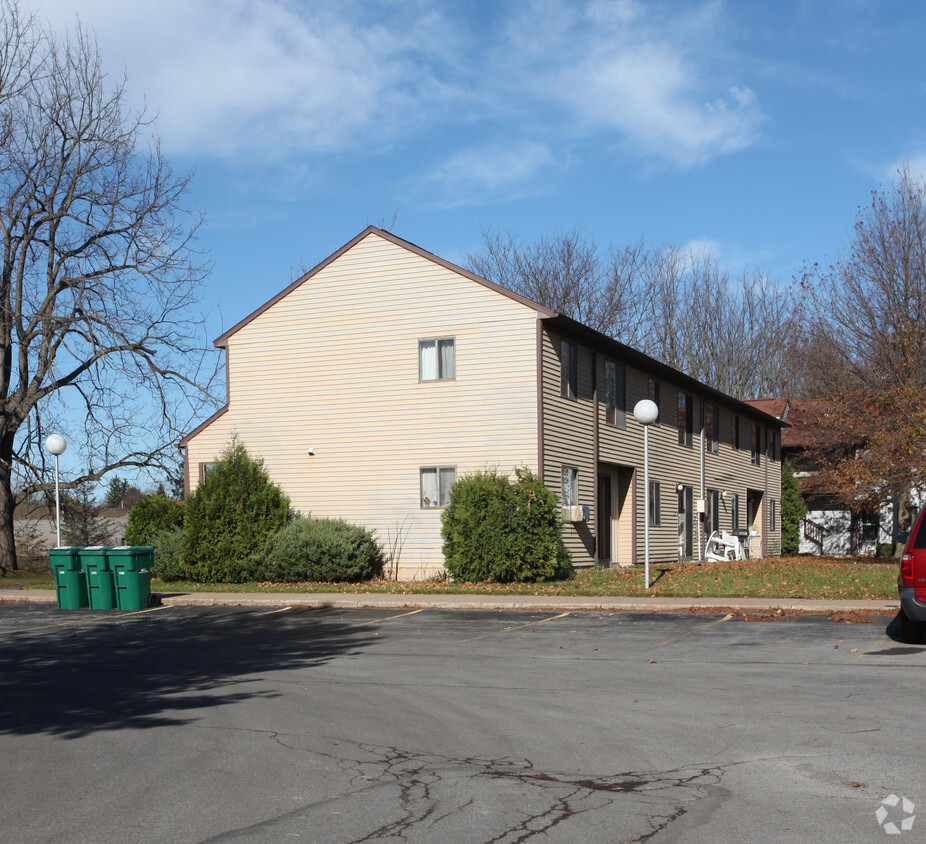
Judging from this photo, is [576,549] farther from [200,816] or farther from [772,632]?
[200,816]

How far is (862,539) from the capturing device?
48.3 metres

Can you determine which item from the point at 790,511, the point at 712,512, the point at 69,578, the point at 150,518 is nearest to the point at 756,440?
the point at 790,511

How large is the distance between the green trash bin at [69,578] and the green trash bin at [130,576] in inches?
28.7

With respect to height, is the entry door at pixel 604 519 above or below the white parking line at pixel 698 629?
above

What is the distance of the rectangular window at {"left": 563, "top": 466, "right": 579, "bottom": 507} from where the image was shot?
25219 millimetres

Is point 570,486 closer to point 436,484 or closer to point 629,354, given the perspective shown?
point 436,484

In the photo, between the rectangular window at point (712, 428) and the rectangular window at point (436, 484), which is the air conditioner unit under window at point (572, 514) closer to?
Result: the rectangular window at point (436, 484)

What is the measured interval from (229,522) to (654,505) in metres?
13.0

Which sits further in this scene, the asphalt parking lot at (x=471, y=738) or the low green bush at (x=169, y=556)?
the low green bush at (x=169, y=556)

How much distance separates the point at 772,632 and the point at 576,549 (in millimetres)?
11742

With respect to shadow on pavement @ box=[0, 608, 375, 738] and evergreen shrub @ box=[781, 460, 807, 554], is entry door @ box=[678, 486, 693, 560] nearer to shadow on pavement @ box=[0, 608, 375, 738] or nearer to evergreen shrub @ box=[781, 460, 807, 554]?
evergreen shrub @ box=[781, 460, 807, 554]

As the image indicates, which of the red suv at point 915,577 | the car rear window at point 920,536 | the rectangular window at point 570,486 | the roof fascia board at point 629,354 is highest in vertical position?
the roof fascia board at point 629,354

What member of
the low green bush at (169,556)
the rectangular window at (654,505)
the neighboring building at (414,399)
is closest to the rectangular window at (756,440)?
the rectangular window at (654,505)

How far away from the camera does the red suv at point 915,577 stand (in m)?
11.8
